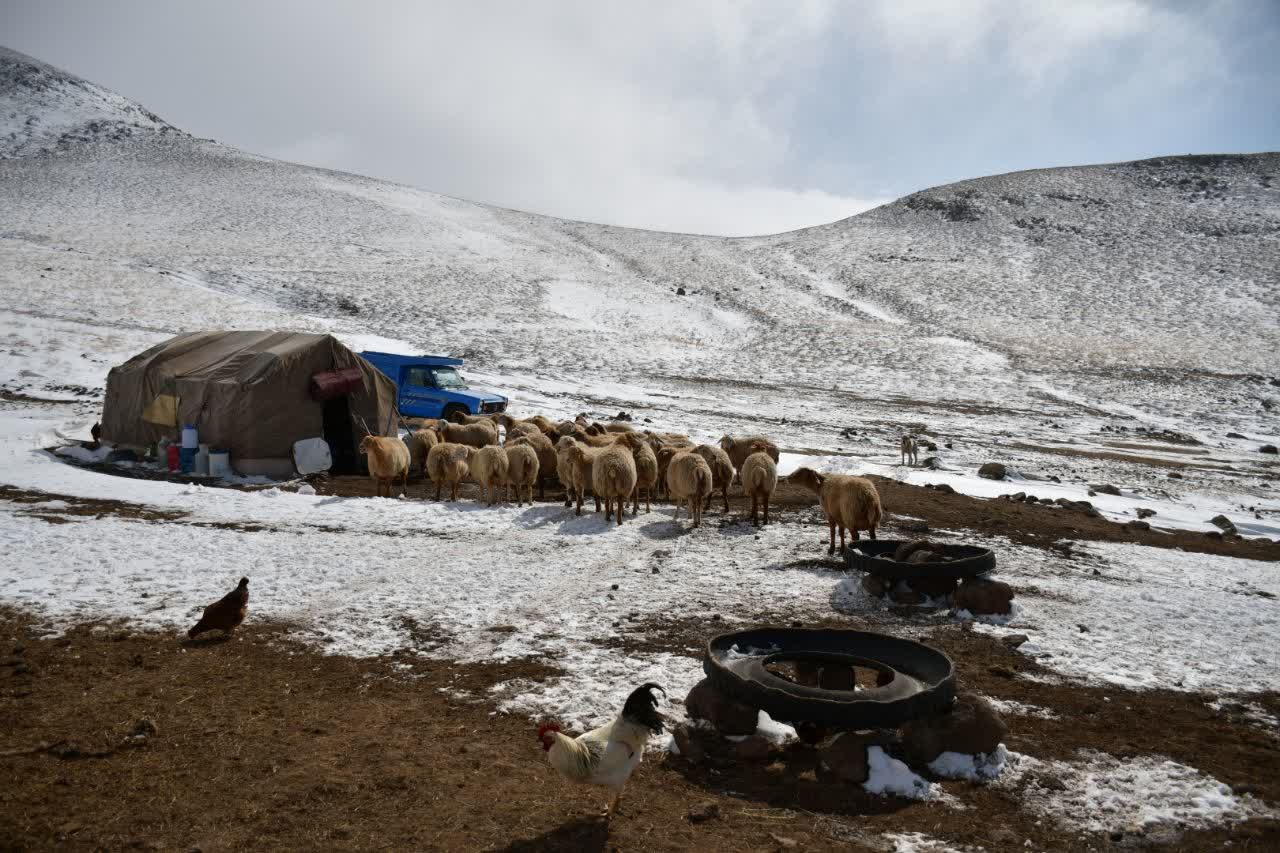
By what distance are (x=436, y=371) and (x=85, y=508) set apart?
12.1 m

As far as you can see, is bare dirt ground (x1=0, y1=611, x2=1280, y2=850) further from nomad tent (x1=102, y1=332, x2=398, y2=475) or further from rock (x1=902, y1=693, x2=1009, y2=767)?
nomad tent (x1=102, y1=332, x2=398, y2=475)

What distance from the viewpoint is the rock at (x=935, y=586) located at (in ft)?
31.0

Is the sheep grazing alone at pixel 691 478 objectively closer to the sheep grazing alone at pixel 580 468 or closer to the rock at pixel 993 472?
the sheep grazing alone at pixel 580 468

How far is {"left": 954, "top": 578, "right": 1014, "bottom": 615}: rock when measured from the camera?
8883mm

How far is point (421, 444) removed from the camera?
57.9ft

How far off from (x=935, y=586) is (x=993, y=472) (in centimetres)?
1151

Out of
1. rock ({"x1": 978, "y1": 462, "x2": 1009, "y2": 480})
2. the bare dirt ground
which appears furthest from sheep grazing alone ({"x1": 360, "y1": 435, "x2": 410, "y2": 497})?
rock ({"x1": 978, "y1": 462, "x2": 1009, "y2": 480})

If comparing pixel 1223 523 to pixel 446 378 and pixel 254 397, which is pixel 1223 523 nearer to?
pixel 254 397

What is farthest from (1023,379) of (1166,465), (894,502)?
(894,502)

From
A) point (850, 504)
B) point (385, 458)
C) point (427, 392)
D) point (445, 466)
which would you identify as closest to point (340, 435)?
point (385, 458)

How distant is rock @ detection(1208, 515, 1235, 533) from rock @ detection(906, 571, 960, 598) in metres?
8.44

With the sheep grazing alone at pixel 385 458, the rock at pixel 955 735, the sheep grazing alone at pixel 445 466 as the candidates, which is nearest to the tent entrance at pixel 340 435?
the sheep grazing alone at pixel 385 458

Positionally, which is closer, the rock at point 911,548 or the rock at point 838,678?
the rock at point 838,678

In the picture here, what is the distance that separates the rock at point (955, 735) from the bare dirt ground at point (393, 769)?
0.29 m
